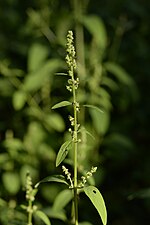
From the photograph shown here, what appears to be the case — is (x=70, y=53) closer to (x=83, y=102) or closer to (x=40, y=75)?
(x=83, y=102)

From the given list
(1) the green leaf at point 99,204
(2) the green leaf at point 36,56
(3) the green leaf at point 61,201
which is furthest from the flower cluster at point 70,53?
(2) the green leaf at point 36,56

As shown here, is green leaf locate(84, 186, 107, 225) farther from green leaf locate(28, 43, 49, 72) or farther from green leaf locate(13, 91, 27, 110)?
green leaf locate(28, 43, 49, 72)

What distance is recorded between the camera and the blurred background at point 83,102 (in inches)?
117

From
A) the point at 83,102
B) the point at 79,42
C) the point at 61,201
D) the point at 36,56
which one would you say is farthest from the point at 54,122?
the point at 61,201

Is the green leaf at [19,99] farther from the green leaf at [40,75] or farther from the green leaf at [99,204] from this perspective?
the green leaf at [99,204]

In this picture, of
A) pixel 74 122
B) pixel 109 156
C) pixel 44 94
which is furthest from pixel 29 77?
pixel 74 122

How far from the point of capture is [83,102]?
9.73 ft

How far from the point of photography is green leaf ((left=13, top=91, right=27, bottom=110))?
9.98ft

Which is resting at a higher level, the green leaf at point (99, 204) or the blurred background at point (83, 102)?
the blurred background at point (83, 102)

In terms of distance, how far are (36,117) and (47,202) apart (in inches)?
22.3

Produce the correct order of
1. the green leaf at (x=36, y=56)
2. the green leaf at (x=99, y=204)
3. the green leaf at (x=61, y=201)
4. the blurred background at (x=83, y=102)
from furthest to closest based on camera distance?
the green leaf at (x=36, y=56) < the blurred background at (x=83, y=102) < the green leaf at (x=61, y=201) < the green leaf at (x=99, y=204)

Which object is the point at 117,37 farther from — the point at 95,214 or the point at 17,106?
the point at 95,214

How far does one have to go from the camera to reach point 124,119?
3.59 m

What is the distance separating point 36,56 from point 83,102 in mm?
566
